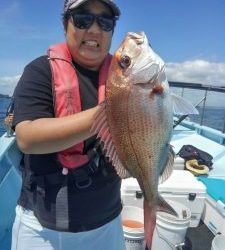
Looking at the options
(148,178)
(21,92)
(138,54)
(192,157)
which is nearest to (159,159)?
(148,178)

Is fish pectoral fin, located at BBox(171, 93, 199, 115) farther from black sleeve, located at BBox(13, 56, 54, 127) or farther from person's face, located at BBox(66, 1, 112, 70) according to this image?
black sleeve, located at BBox(13, 56, 54, 127)

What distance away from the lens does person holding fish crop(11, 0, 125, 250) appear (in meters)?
2.11

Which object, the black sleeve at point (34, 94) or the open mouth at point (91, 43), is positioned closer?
the black sleeve at point (34, 94)

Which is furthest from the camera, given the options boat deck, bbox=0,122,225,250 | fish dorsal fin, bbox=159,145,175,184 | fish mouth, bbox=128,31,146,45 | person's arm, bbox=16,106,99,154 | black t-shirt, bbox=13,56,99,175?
boat deck, bbox=0,122,225,250

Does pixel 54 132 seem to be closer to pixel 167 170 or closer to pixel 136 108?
pixel 136 108

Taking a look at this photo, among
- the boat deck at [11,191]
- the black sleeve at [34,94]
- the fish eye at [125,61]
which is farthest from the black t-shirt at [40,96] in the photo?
the boat deck at [11,191]

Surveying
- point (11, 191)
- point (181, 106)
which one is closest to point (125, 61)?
point (181, 106)

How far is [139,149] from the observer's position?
1.92 meters

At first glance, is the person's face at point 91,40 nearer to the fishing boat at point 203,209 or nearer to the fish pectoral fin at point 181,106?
the fish pectoral fin at point 181,106

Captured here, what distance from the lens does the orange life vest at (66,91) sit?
213 centimetres

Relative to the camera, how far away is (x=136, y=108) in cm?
180

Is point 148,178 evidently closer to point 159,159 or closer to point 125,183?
point 159,159

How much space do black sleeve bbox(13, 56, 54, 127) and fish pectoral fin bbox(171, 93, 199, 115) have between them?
0.77m

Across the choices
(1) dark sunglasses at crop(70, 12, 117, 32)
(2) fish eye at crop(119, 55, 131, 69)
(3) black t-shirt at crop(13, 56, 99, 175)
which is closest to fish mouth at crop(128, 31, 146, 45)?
(2) fish eye at crop(119, 55, 131, 69)
